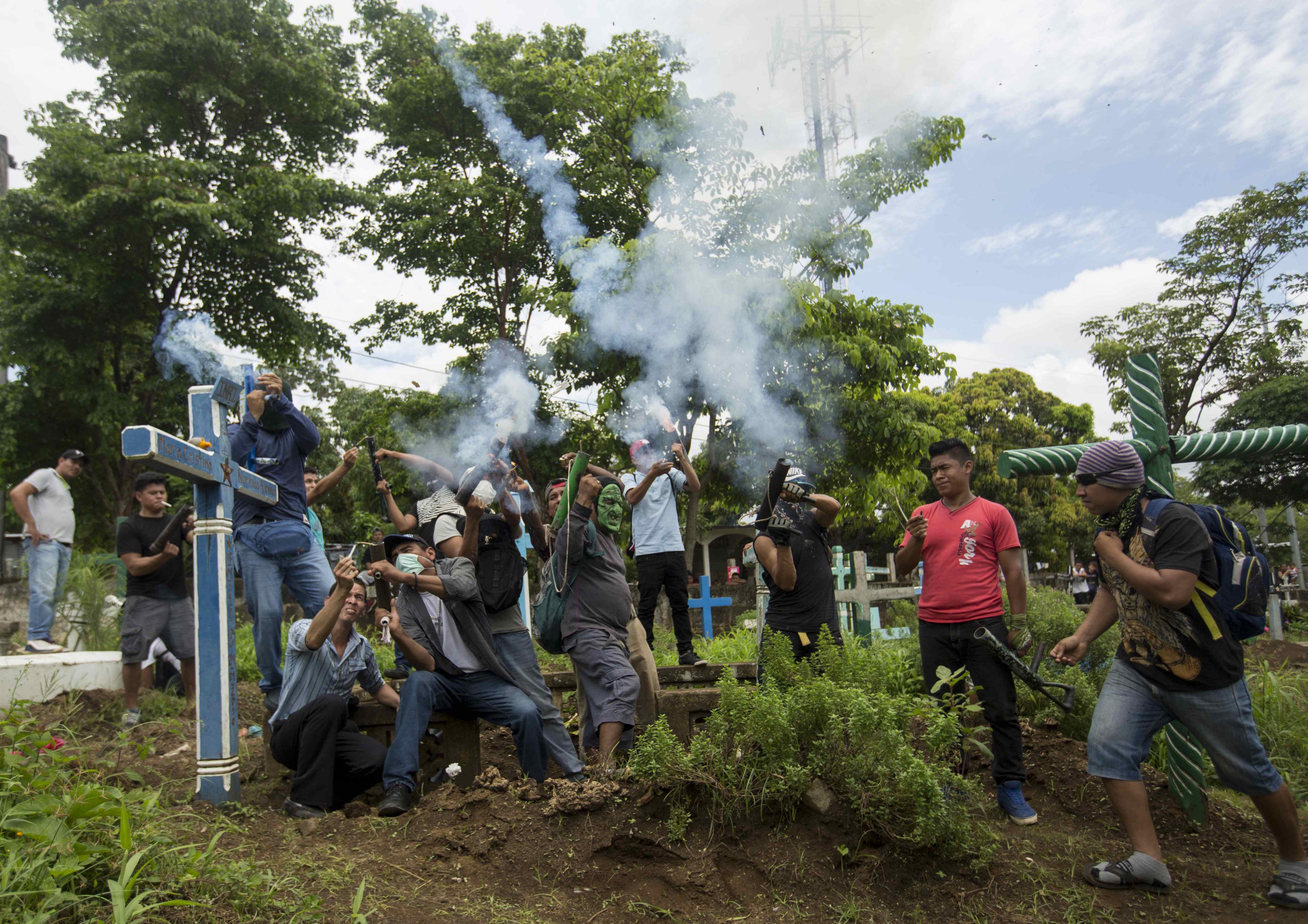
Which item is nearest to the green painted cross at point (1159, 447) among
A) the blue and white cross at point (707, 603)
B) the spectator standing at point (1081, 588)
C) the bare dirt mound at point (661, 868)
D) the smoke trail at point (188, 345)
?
the bare dirt mound at point (661, 868)

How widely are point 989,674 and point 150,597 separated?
550cm

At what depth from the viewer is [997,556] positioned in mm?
4484

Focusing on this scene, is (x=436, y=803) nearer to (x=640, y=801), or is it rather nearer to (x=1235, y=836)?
(x=640, y=801)

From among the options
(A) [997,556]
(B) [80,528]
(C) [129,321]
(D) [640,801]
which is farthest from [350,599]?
(B) [80,528]

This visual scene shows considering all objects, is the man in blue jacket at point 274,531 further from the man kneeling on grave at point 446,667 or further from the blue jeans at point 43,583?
the blue jeans at point 43,583

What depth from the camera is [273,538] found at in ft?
15.8

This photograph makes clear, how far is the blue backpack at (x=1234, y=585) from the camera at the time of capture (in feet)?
11.4

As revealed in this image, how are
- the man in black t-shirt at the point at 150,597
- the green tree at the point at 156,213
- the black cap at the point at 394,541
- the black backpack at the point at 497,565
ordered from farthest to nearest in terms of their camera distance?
the green tree at the point at 156,213, the man in black t-shirt at the point at 150,597, the black cap at the point at 394,541, the black backpack at the point at 497,565

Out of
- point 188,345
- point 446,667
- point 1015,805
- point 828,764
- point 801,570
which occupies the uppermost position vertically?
point 188,345

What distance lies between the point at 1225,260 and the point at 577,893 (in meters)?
17.1

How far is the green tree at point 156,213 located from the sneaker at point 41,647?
672cm

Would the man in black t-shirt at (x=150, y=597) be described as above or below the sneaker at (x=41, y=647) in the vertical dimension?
above

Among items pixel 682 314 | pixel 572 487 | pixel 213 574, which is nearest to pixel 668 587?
pixel 572 487

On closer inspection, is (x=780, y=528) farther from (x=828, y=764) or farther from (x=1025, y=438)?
(x=1025, y=438)
